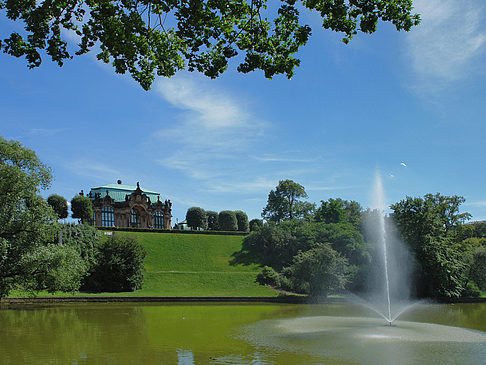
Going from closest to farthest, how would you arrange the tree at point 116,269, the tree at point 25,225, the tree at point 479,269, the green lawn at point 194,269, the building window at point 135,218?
the tree at point 25,225 → the tree at point 116,269 → the green lawn at point 194,269 → the tree at point 479,269 → the building window at point 135,218

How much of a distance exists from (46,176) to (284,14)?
22095mm

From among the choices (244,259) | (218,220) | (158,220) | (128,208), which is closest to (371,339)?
(244,259)

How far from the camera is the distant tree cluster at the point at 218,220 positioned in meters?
81.2

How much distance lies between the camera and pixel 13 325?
21.7 metres

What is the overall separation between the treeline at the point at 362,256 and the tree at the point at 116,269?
46.9 ft

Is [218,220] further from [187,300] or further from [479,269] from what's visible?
[479,269]

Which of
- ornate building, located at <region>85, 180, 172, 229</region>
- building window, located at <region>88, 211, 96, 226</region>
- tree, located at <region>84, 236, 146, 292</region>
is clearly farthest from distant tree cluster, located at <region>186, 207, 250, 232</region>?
tree, located at <region>84, 236, 146, 292</region>

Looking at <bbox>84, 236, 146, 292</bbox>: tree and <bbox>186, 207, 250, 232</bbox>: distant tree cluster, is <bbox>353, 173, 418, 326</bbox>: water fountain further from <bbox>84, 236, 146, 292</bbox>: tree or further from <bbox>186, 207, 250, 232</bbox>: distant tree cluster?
<bbox>186, 207, 250, 232</bbox>: distant tree cluster

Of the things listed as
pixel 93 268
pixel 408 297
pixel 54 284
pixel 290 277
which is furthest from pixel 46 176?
pixel 408 297

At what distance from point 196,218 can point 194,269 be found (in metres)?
29.9

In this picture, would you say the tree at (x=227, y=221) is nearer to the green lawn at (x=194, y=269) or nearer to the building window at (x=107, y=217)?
the green lawn at (x=194, y=269)

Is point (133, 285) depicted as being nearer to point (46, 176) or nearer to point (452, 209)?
point (46, 176)

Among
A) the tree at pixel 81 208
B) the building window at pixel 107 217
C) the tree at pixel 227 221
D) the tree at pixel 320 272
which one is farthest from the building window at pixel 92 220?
the tree at pixel 320 272

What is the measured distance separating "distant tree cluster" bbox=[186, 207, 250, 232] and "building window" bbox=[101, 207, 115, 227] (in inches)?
582
